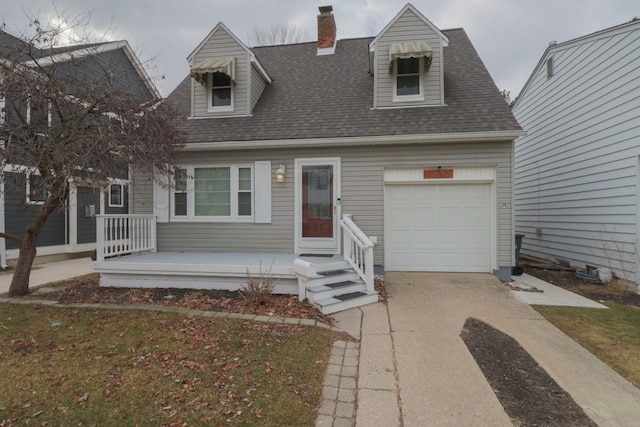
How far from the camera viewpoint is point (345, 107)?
7902 millimetres

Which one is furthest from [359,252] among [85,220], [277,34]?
[277,34]

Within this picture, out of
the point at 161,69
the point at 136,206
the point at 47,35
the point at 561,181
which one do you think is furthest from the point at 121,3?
the point at 561,181

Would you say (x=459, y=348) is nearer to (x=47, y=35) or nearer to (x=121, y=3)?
(x=47, y=35)

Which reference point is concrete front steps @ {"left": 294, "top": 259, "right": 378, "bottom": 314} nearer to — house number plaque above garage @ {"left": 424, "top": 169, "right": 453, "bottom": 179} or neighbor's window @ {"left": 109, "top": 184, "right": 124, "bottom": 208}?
house number plaque above garage @ {"left": 424, "top": 169, "right": 453, "bottom": 179}

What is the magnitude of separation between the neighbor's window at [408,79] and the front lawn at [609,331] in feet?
17.0

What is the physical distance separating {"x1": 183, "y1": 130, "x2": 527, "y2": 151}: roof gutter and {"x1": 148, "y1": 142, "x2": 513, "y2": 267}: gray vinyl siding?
7.3 inches

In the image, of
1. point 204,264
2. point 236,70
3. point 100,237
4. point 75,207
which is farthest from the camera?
point 75,207

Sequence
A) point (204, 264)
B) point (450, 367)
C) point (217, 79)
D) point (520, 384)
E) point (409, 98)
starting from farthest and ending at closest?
point (217, 79) → point (409, 98) → point (204, 264) → point (450, 367) → point (520, 384)

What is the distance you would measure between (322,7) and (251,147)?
5740mm

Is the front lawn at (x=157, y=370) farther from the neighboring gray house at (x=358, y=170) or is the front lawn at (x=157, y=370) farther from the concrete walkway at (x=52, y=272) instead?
the concrete walkway at (x=52, y=272)

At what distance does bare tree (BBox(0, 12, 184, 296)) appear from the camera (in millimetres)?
4689

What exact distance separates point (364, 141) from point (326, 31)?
17.6 ft

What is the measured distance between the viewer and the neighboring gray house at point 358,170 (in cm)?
695

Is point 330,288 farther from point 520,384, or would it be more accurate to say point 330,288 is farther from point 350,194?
point 520,384
